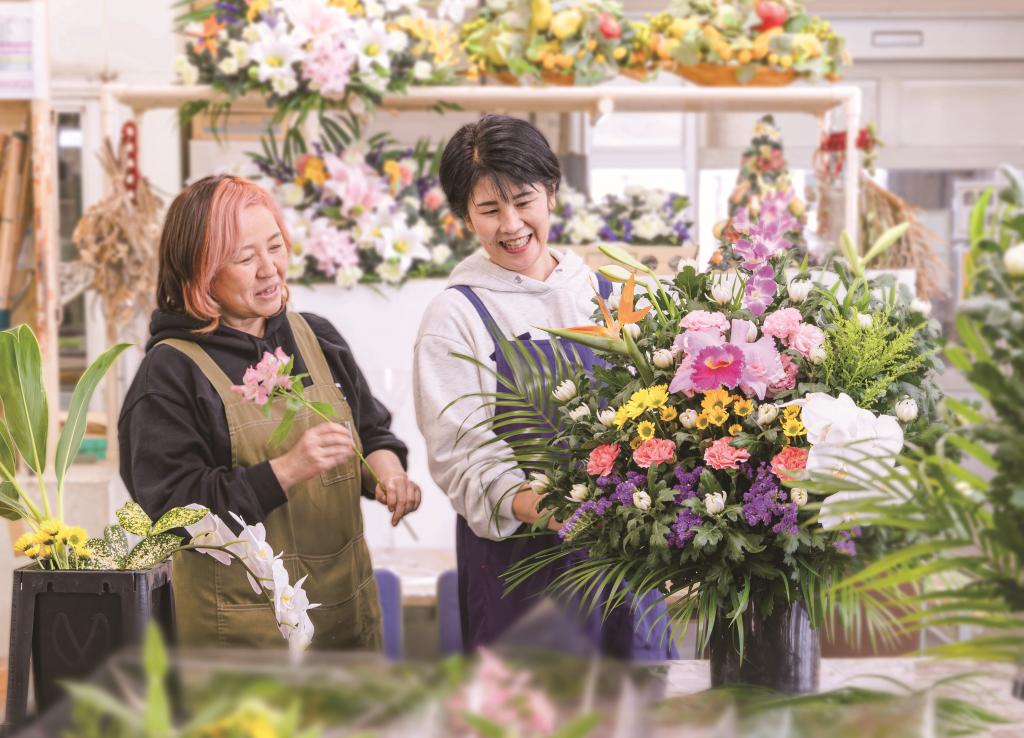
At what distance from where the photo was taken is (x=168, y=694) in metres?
0.64

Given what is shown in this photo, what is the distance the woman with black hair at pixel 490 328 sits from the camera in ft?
5.08

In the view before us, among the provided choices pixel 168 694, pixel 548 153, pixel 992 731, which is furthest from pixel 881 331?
pixel 168 694

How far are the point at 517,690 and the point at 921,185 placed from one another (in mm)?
5206

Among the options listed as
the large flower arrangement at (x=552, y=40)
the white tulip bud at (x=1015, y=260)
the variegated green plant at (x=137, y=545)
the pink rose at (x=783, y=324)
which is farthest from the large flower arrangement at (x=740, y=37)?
the white tulip bud at (x=1015, y=260)

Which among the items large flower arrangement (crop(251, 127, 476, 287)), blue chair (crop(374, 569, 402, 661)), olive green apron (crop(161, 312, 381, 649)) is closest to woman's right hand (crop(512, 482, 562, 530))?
olive green apron (crop(161, 312, 381, 649))

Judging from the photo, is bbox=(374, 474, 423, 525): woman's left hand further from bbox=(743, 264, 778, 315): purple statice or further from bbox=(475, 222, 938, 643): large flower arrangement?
bbox=(743, 264, 778, 315): purple statice

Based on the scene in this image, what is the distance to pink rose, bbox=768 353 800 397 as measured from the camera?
1.16m

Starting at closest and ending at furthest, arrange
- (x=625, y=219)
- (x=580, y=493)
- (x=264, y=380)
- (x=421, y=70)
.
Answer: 1. (x=580, y=493)
2. (x=264, y=380)
3. (x=421, y=70)
4. (x=625, y=219)

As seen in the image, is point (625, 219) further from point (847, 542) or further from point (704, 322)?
point (847, 542)

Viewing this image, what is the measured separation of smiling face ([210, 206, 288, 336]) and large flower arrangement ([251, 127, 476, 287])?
1.31 metres

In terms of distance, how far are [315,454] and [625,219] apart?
5.54 ft

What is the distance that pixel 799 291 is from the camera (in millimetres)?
1209

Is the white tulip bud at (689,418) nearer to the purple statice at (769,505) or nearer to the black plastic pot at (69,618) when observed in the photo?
the purple statice at (769,505)

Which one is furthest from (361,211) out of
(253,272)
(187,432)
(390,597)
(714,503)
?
(714,503)
